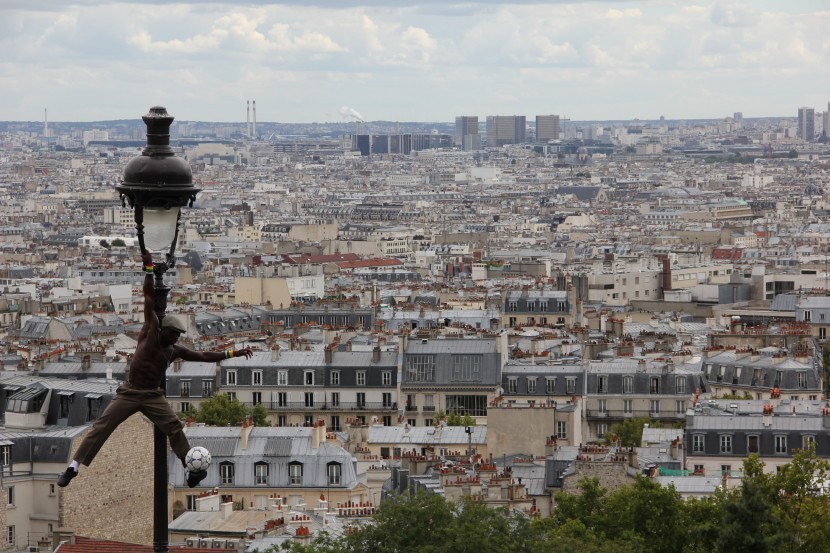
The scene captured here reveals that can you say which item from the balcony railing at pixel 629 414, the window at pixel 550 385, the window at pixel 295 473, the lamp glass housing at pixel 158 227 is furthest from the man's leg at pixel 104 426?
the window at pixel 550 385

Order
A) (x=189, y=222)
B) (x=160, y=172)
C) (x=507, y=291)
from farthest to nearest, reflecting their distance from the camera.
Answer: (x=189, y=222) < (x=507, y=291) < (x=160, y=172)

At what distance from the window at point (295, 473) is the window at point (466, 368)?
46.0ft

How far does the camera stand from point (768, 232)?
165750mm

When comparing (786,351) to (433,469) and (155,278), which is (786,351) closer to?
(433,469)

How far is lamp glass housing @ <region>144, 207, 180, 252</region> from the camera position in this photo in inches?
400

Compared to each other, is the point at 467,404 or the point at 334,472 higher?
the point at 334,472

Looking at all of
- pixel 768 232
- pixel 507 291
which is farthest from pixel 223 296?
pixel 768 232

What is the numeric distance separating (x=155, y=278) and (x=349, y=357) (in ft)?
123

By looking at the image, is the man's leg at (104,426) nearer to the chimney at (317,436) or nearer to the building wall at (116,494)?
the building wall at (116,494)

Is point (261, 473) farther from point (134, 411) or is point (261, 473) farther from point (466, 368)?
point (134, 411)

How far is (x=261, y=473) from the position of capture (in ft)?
109

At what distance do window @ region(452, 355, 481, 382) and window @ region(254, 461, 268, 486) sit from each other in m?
14.1

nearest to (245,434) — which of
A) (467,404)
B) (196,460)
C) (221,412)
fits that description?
(221,412)

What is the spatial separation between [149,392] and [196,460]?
1.44 ft
